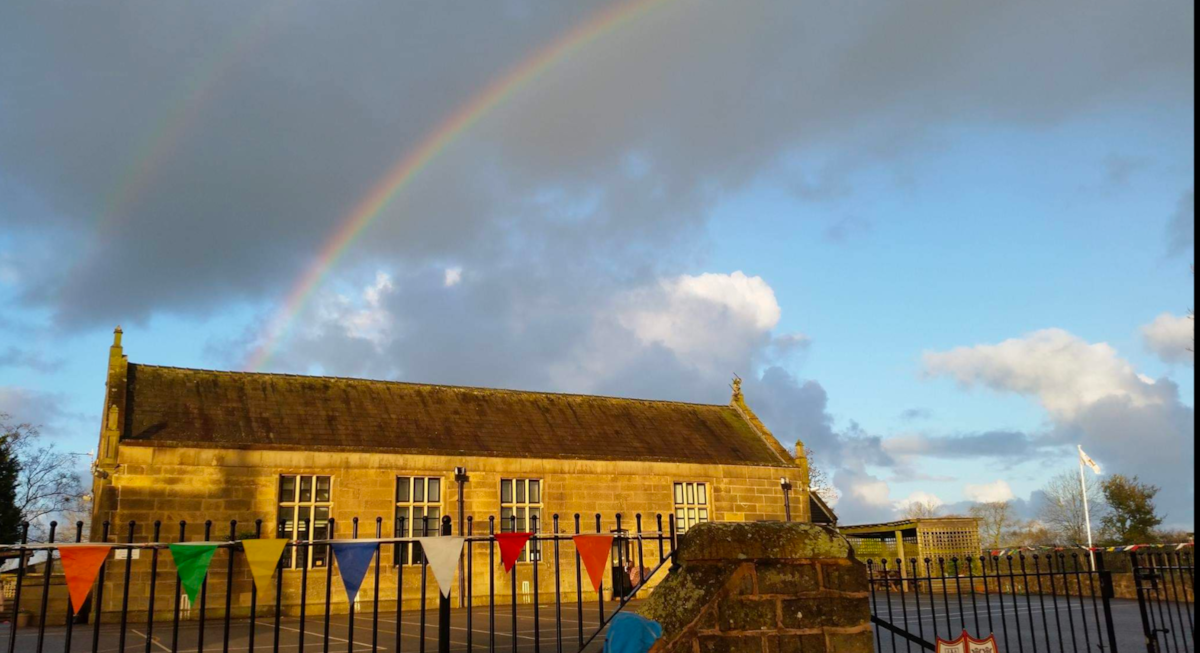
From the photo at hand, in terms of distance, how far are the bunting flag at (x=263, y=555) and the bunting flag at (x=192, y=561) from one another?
26 cm

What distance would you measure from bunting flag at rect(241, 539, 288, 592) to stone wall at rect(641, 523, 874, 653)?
319 centimetres

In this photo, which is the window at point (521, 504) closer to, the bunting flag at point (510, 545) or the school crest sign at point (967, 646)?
the bunting flag at point (510, 545)

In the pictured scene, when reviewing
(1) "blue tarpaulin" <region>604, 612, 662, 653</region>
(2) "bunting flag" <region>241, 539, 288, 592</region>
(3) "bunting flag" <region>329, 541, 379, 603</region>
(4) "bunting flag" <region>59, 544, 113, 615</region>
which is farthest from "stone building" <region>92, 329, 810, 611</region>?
(1) "blue tarpaulin" <region>604, 612, 662, 653</region>

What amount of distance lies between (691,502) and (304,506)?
12.9m

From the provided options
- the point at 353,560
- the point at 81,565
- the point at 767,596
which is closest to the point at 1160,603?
the point at 767,596

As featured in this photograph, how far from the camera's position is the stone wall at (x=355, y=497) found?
2078cm

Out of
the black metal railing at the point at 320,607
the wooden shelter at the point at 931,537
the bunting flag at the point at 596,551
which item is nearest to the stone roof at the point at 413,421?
the black metal railing at the point at 320,607

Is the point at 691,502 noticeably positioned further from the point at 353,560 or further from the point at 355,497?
the point at 353,560

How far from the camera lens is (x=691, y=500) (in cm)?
2853

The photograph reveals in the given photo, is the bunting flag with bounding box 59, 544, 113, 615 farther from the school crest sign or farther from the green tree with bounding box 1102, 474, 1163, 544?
the green tree with bounding box 1102, 474, 1163, 544

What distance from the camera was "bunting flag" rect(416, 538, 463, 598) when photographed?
6.36 m

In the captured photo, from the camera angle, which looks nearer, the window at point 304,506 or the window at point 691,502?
the window at point 304,506

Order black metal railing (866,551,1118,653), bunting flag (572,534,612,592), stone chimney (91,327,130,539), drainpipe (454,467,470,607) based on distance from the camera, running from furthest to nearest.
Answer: drainpipe (454,467,470,607) < stone chimney (91,327,130,539) < black metal railing (866,551,1118,653) < bunting flag (572,534,612,592)

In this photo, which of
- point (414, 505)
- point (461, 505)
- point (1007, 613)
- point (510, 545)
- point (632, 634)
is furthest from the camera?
point (414, 505)
